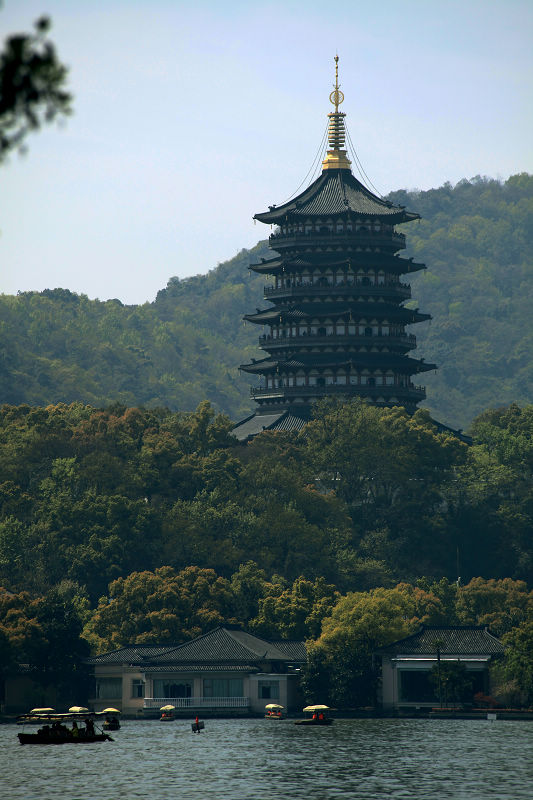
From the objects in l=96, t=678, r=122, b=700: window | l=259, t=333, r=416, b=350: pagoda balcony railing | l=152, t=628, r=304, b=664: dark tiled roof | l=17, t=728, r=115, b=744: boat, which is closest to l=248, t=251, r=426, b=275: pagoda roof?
l=259, t=333, r=416, b=350: pagoda balcony railing

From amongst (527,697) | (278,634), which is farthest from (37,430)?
(527,697)

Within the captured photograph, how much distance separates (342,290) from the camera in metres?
139

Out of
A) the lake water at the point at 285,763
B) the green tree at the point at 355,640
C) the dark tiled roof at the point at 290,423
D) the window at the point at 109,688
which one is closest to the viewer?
the lake water at the point at 285,763

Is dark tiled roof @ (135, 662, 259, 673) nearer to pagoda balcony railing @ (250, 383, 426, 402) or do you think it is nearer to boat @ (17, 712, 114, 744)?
boat @ (17, 712, 114, 744)

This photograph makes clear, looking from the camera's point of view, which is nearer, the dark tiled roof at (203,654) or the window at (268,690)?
the dark tiled roof at (203,654)

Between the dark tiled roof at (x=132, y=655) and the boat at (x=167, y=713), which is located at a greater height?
the dark tiled roof at (x=132, y=655)

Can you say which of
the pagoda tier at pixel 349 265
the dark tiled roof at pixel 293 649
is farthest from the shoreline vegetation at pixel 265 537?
the pagoda tier at pixel 349 265

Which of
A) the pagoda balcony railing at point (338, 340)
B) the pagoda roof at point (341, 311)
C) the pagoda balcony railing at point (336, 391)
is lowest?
the pagoda balcony railing at point (336, 391)

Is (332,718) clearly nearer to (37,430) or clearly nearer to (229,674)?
(229,674)

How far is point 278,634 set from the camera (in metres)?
118

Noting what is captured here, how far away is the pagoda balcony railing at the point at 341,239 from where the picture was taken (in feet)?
460

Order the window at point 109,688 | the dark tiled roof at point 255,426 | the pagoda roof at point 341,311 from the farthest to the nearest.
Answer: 1. the dark tiled roof at point 255,426
2. the pagoda roof at point 341,311
3. the window at point 109,688

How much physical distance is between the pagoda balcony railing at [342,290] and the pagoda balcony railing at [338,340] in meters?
3.57

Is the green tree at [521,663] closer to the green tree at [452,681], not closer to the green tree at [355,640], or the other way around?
the green tree at [452,681]
